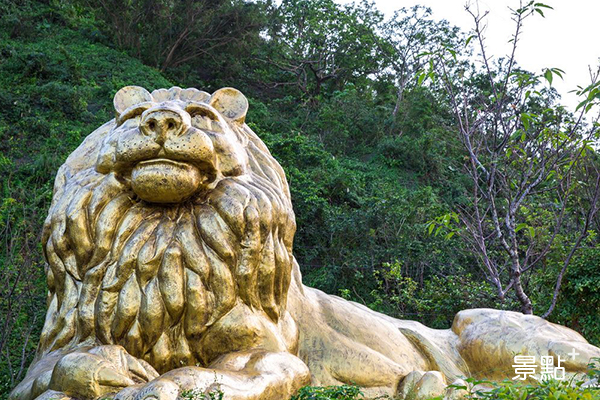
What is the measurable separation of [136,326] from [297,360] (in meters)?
0.76

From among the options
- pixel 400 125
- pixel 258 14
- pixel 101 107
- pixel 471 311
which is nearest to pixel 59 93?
pixel 101 107

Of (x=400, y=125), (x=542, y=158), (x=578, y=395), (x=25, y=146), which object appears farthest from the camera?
(x=400, y=125)

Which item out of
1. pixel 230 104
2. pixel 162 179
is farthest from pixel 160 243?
pixel 230 104

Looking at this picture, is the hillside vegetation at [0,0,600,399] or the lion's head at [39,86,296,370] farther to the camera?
the hillside vegetation at [0,0,600,399]

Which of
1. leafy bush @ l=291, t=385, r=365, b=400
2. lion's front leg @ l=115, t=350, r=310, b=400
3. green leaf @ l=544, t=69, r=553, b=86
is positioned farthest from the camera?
green leaf @ l=544, t=69, r=553, b=86

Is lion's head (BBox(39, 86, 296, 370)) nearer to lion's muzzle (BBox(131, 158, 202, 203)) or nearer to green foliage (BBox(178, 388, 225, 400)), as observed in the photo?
lion's muzzle (BBox(131, 158, 202, 203))

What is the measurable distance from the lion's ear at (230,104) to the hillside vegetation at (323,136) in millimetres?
2711

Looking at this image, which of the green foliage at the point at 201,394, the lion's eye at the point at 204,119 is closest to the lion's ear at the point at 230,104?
the lion's eye at the point at 204,119

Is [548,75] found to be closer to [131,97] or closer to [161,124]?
[131,97]

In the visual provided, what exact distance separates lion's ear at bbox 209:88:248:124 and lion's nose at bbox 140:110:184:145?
65cm

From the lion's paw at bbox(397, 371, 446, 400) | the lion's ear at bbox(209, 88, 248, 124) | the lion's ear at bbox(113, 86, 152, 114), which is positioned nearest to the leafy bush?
the lion's paw at bbox(397, 371, 446, 400)

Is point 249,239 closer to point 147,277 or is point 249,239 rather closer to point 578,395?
point 147,277

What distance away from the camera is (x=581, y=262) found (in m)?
6.38

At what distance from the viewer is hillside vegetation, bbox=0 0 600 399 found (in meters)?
8.05
